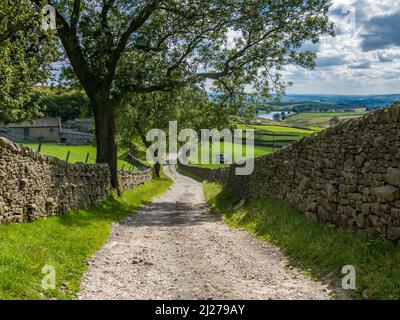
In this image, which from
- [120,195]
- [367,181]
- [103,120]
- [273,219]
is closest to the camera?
[367,181]

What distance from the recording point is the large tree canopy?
15406mm

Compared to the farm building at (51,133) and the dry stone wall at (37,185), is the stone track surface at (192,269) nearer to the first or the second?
the dry stone wall at (37,185)

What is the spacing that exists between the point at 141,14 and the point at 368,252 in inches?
693

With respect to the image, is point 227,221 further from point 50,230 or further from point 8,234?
point 8,234

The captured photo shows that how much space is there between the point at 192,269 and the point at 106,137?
16.3 m

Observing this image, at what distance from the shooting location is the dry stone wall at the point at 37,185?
11.7 metres

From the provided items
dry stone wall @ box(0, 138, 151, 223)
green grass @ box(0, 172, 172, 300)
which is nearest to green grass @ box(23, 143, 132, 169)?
dry stone wall @ box(0, 138, 151, 223)

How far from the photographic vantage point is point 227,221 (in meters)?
18.6

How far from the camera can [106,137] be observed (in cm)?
2484

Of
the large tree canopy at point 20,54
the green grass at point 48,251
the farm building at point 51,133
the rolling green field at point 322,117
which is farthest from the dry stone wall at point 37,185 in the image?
the farm building at point 51,133

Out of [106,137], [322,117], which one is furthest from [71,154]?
[322,117]

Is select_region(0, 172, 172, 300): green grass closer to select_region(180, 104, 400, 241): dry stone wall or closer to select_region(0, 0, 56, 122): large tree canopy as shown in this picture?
select_region(0, 0, 56, 122): large tree canopy
